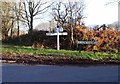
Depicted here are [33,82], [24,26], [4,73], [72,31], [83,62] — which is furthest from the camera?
[24,26]

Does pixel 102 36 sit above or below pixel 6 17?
below

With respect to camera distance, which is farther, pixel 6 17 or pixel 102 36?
pixel 6 17

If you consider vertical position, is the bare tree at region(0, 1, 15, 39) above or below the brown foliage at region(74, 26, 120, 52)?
above

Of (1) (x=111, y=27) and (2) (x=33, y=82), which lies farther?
(1) (x=111, y=27)

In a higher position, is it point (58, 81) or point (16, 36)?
point (16, 36)

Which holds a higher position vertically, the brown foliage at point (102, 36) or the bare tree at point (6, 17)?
the bare tree at point (6, 17)

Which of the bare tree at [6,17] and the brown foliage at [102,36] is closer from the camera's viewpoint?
the brown foliage at [102,36]

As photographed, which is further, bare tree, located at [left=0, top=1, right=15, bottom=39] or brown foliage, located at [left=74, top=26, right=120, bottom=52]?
bare tree, located at [left=0, top=1, right=15, bottom=39]

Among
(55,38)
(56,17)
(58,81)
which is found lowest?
(58,81)

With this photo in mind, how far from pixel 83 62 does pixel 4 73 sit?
19.4 ft

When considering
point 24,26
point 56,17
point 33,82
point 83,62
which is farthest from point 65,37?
point 33,82

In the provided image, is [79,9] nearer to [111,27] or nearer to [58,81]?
[111,27]

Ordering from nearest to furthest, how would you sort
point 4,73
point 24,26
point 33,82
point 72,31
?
1. point 33,82
2. point 4,73
3. point 72,31
4. point 24,26

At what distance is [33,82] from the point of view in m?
10.1
